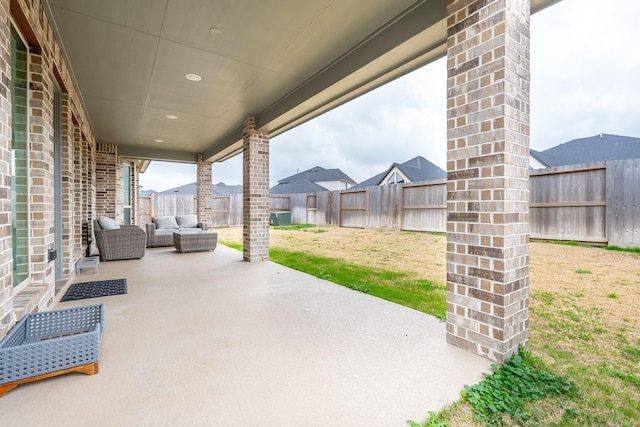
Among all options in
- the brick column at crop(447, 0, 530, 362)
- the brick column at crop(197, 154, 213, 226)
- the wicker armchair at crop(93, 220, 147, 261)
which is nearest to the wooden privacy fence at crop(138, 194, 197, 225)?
the brick column at crop(197, 154, 213, 226)

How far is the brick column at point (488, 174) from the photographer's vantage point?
77.7 inches

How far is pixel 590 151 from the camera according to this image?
1058 cm

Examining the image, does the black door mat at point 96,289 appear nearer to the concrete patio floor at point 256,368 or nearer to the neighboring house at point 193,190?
the concrete patio floor at point 256,368

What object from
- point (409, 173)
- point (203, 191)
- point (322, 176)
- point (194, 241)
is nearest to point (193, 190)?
point (322, 176)

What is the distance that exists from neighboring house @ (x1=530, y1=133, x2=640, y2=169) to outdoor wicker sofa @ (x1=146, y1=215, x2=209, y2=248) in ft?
37.6

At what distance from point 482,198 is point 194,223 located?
8.72 m

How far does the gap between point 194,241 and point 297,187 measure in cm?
2107

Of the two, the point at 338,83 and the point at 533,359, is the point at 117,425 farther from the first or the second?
the point at 338,83

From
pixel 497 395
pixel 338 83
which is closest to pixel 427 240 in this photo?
pixel 338 83

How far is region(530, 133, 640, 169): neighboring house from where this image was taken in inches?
375

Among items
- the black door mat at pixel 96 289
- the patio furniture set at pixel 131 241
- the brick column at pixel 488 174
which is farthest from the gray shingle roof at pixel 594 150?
the black door mat at pixel 96 289

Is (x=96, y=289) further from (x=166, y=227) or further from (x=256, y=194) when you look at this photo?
(x=166, y=227)

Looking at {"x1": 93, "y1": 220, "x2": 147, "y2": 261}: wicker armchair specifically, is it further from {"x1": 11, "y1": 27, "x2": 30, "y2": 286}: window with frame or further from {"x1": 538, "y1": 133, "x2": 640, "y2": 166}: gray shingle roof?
{"x1": 538, "y1": 133, "x2": 640, "y2": 166}: gray shingle roof

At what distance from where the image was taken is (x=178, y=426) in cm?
141
